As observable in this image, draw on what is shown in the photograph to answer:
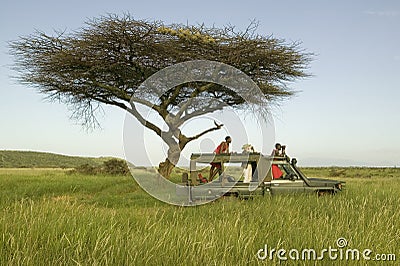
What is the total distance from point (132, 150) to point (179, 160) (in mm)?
4566

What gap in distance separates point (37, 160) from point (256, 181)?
2115 inches

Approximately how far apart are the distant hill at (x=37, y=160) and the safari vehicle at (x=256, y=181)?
4508 cm

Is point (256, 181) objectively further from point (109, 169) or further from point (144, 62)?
point (109, 169)

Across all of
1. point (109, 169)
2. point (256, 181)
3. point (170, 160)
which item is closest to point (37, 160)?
point (109, 169)

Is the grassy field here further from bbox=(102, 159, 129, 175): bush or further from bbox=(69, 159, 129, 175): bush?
bbox=(69, 159, 129, 175): bush

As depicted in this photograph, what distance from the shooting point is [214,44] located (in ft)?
59.7

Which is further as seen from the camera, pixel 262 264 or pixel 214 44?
pixel 214 44

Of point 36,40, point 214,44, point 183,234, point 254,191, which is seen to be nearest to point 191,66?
point 214,44

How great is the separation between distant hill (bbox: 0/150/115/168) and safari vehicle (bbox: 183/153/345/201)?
148 feet

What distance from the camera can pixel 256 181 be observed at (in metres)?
10.2

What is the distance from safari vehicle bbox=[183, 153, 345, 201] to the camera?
31.6 ft

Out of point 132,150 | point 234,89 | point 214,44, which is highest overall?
point 214,44

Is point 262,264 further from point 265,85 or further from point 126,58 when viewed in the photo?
point 265,85

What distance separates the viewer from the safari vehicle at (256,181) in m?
9.62
